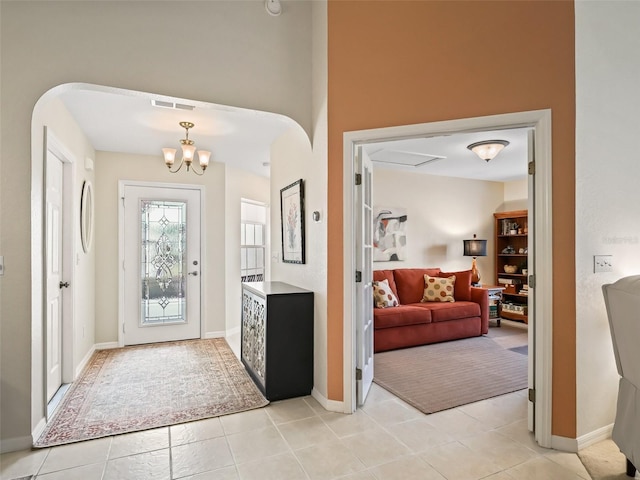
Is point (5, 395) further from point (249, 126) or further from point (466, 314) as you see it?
point (466, 314)

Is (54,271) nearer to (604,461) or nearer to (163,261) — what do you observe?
(163,261)

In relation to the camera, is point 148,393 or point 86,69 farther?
point 148,393

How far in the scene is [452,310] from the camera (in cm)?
→ 475

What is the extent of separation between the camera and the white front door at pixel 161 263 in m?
4.63

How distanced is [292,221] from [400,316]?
1859 millimetres

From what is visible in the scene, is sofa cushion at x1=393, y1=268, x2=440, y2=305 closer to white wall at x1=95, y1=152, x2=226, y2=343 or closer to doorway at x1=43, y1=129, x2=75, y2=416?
white wall at x1=95, y1=152, x2=226, y2=343

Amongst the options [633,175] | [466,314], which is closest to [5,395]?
[633,175]

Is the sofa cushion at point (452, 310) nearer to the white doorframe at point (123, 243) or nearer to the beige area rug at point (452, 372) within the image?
the beige area rug at point (452, 372)

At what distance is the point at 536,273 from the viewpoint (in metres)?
2.27

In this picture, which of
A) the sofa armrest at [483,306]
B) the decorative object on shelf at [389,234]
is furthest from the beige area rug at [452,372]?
the decorative object on shelf at [389,234]

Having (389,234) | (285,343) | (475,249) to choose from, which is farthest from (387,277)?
(285,343)

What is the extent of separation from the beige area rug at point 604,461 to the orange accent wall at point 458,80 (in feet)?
0.51

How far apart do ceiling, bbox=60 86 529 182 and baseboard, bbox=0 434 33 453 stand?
7.10ft

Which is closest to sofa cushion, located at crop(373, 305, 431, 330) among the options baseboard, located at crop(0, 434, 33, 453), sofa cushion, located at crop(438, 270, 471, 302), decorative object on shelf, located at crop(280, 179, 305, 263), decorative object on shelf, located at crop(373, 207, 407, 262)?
sofa cushion, located at crop(438, 270, 471, 302)
